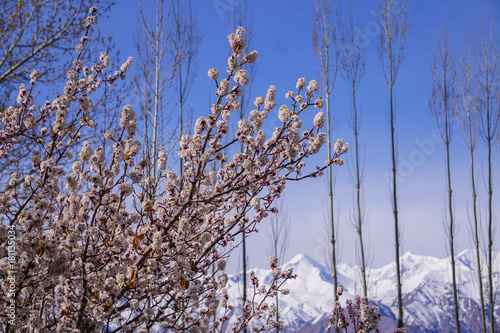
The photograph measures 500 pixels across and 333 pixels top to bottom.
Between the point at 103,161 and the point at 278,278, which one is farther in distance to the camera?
the point at 278,278

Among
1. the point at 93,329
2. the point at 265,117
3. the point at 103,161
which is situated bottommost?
the point at 93,329

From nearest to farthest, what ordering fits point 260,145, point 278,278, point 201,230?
point 260,145, point 201,230, point 278,278

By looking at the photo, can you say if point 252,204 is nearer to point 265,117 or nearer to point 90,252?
point 265,117

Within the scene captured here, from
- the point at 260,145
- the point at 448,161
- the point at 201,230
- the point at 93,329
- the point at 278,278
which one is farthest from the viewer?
the point at 448,161

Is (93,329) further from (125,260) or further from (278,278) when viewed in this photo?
(278,278)

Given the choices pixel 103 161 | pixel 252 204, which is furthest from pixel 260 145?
pixel 103 161

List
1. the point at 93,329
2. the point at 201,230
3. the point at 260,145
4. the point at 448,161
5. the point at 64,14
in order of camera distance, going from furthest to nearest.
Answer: the point at 448,161 → the point at 64,14 → the point at 201,230 → the point at 260,145 → the point at 93,329

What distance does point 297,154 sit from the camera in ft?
6.98

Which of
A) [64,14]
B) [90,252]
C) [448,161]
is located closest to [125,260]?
[90,252]

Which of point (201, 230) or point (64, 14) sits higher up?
point (64, 14)

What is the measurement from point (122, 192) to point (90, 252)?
44cm

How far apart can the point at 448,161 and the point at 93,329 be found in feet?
25.4

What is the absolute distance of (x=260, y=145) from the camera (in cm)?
206

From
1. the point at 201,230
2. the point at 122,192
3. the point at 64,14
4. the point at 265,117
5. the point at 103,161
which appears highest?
the point at 64,14
